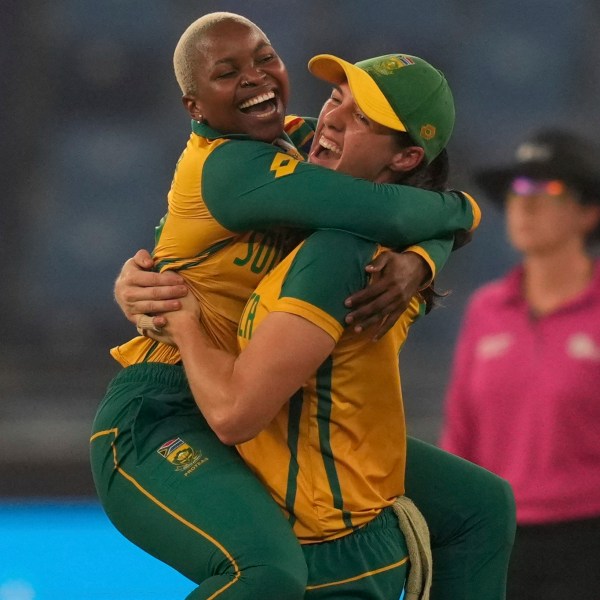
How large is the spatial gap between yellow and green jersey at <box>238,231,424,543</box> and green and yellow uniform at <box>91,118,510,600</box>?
0.18 feet

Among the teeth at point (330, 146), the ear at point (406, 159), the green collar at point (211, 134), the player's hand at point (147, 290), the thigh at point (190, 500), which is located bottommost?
the thigh at point (190, 500)

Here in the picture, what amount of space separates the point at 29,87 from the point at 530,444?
3.65 metres

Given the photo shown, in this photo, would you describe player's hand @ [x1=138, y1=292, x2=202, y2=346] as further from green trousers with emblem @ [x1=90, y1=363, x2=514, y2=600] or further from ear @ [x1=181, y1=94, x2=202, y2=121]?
ear @ [x1=181, y1=94, x2=202, y2=121]

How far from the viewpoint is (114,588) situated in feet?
14.8

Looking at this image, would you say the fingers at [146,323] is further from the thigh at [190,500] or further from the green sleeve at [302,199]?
the green sleeve at [302,199]

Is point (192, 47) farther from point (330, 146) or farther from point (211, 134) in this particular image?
point (330, 146)

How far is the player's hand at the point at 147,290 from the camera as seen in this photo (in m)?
2.43

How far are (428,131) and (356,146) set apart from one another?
0.14 metres

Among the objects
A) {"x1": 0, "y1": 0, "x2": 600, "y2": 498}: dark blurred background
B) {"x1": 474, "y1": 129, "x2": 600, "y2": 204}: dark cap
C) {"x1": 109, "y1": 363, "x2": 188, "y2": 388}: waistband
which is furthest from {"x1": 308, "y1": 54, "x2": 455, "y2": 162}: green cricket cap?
{"x1": 0, "y1": 0, "x2": 600, "y2": 498}: dark blurred background

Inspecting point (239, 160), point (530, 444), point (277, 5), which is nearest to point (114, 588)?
point (530, 444)

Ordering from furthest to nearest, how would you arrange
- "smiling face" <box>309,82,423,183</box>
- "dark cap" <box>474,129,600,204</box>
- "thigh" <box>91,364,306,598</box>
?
"dark cap" <box>474,129,600,204</box> < "smiling face" <box>309,82,423,183</box> < "thigh" <box>91,364,306,598</box>

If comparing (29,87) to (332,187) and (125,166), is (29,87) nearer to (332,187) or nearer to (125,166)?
(125,166)

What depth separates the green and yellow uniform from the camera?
7.23 ft

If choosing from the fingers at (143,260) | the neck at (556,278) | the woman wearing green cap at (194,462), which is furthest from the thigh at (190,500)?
the neck at (556,278)
